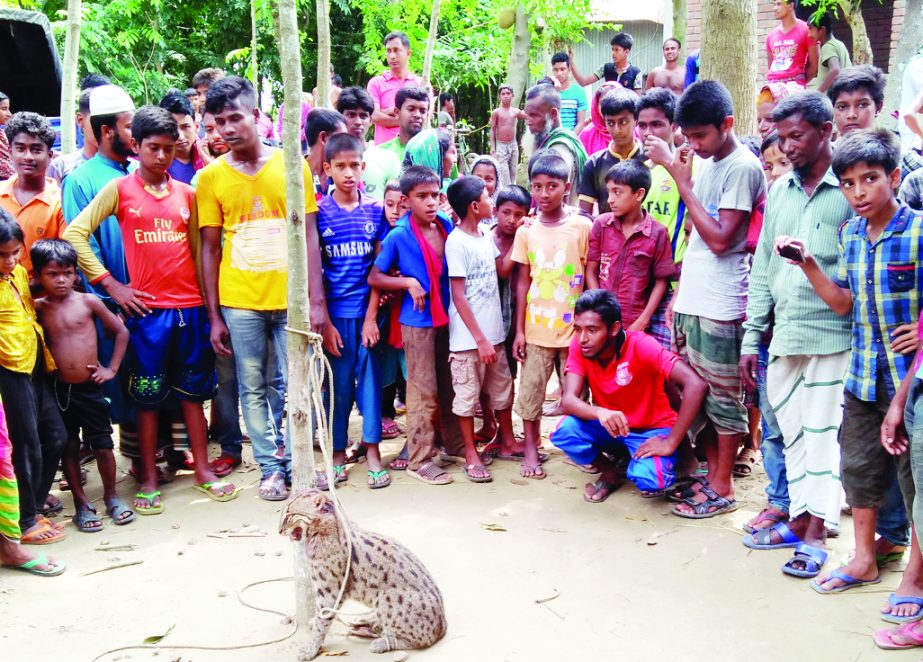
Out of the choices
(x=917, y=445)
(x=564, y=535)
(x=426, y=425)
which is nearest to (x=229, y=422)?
(x=426, y=425)

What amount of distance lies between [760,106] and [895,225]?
4440 millimetres

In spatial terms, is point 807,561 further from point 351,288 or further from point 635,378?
point 351,288

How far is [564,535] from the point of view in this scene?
429 centimetres

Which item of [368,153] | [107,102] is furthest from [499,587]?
[368,153]

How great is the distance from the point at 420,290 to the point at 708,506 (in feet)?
6.49

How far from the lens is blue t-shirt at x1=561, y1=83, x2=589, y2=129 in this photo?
1080 cm

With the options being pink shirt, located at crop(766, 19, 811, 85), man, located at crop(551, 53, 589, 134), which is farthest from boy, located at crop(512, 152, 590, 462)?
man, located at crop(551, 53, 589, 134)

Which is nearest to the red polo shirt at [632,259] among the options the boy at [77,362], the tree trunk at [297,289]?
the tree trunk at [297,289]

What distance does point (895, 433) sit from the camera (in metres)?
3.28

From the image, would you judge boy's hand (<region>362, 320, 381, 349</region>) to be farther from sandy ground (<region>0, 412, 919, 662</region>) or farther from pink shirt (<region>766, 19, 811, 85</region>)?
pink shirt (<region>766, 19, 811, 85</region>)

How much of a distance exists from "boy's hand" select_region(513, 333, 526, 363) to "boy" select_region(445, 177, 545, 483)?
0.09 meters

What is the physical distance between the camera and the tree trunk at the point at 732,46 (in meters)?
5.94

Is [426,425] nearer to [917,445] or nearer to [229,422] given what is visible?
[229,422]

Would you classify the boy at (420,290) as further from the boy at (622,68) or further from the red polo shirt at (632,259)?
the boy at (622,68)
